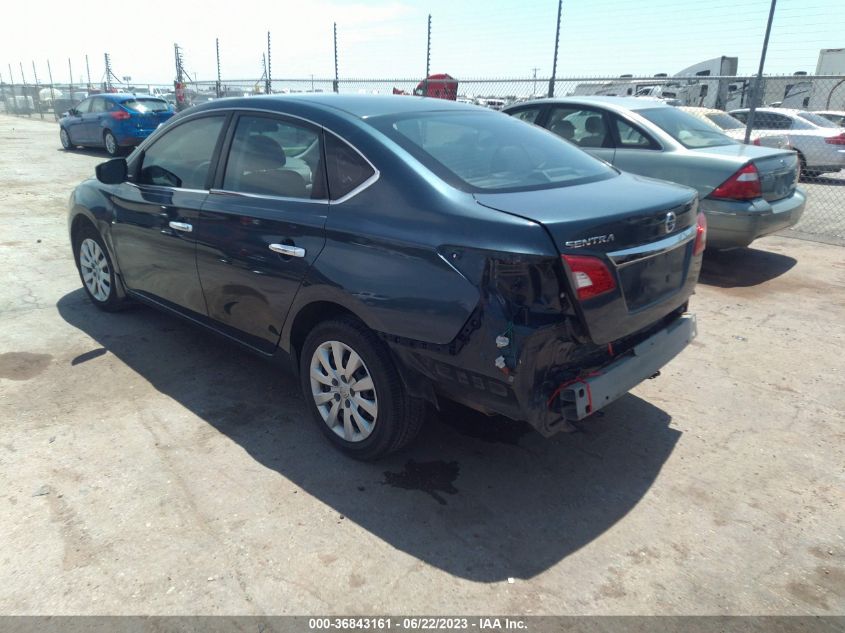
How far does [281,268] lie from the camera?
3324 mm

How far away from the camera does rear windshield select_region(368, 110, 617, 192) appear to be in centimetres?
300

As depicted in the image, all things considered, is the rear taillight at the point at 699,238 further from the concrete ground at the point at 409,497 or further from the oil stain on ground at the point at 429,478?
the oil stain on ground at the point at 429,478

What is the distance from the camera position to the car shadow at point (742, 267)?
249 inches

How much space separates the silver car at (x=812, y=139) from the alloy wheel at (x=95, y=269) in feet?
44.8

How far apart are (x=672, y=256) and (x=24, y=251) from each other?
7000 millimetres

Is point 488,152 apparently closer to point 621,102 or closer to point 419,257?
point 419,257

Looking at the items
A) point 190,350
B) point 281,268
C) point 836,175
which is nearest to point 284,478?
point 281,268

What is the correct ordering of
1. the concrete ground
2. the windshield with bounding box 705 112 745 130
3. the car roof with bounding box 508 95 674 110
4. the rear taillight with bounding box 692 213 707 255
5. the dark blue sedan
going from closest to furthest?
1. the concrete ground
2. the dark blue sedan
3. the rear taillight with bounding box 692 213 707 255
4. the car roof with bounding box 508 95 674 110
5. the windshield with bounding box 705 112 745 130

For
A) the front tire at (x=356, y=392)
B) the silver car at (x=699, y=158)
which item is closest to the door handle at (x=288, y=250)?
the front tire at (x=356, y=392)

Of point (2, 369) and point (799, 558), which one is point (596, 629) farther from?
point (2, 369)

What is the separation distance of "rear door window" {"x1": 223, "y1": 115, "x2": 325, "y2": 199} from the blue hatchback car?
14.0 m

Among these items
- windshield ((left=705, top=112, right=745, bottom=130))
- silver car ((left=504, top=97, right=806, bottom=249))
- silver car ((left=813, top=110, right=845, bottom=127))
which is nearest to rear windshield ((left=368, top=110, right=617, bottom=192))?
silver car ((left=504, top=97, right=806, bottom=249))

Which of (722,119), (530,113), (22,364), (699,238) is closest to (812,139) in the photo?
(722,119)

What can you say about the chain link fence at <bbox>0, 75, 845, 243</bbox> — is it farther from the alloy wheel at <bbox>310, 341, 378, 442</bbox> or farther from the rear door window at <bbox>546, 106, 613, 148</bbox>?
the alloy wheel at <bbox>310, 341, 378, 442</bbox>
